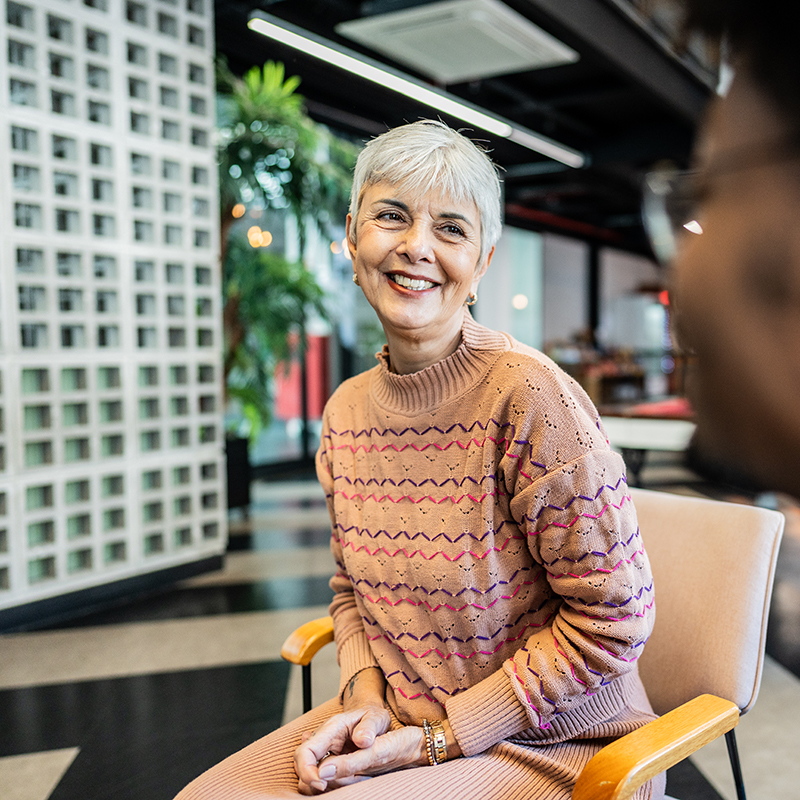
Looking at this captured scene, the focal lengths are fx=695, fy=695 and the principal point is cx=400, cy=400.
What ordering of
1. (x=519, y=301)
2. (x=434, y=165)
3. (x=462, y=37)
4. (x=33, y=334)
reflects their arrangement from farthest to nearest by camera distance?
(x=519, y=301) < (x=462, y=37) < (x=33, y=334) < (x=434, y=165)

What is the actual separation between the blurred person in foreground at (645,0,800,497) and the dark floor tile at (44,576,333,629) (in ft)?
11.0

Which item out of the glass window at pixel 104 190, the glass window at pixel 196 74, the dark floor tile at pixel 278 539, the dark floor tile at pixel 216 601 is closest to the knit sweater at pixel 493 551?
the dark floor tile at pixel 216 601

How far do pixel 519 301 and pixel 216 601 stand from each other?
9.05m

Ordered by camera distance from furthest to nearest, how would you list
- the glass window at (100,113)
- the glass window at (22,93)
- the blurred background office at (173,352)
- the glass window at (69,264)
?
the glass window at (100,113)
the glass window at (69,264)
the glass window at (22,93)
the blurred background office at (173,352)

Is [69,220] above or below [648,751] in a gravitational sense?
above

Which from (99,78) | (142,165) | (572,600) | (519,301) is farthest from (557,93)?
(572,600)

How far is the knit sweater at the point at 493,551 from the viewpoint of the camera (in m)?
1.08

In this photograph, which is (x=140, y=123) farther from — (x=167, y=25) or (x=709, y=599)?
(x=709, y=599)

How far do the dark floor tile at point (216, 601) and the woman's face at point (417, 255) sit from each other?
250 cm

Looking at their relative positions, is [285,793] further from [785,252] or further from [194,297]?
[194,297]

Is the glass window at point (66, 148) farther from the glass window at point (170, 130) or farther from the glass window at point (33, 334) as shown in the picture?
the glass window at point (33, 334)

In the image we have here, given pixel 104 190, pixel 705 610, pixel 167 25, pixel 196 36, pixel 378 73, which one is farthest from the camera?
pixel 378 73

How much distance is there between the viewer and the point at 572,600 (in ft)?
3.67

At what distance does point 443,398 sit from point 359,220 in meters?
0.38
